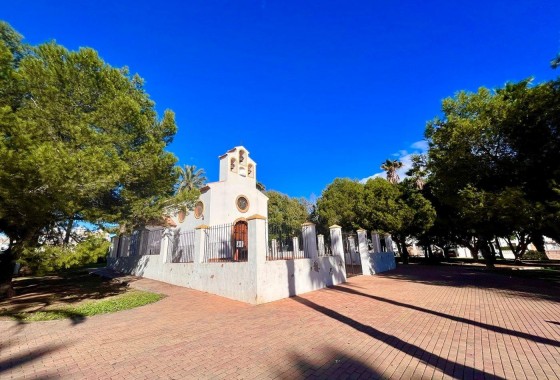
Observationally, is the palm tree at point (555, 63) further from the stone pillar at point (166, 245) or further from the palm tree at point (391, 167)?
the palm tree at point (391, 167)

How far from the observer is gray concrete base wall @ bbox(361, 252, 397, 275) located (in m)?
16.2

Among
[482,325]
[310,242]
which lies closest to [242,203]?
[310,242]

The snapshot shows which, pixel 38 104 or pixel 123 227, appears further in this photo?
pixel 123 227

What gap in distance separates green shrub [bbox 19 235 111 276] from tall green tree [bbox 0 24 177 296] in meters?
0.60

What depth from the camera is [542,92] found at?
11781 mm

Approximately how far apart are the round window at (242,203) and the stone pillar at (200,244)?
7728mm

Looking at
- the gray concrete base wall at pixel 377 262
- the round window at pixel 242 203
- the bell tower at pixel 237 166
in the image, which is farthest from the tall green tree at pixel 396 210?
the round window at pixel 242 203

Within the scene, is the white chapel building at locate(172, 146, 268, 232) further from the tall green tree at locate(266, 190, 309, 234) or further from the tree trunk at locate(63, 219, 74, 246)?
the tall green tree at locate(266, 190, 309, 234)

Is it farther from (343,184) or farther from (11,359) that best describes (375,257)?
(11,359)

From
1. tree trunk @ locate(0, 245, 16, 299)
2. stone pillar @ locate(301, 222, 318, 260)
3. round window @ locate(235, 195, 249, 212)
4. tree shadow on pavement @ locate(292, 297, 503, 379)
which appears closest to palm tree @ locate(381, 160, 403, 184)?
round window @ locate(235, 195, 249, 212)

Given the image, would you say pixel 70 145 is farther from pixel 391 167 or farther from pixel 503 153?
pixel 391 167

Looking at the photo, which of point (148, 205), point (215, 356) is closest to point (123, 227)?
point (148, 205)

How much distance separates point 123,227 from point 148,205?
1350 mm

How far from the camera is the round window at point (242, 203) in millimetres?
19117
